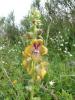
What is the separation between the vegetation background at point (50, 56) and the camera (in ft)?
12.7

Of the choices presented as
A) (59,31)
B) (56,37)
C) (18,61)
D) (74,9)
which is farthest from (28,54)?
(74,9)

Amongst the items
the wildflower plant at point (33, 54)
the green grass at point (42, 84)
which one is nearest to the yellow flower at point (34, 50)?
the wildflower plant at point (33, 54)

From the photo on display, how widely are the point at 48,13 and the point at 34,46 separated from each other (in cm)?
946

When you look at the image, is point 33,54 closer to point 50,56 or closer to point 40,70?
point 40,70

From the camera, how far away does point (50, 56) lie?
725cm

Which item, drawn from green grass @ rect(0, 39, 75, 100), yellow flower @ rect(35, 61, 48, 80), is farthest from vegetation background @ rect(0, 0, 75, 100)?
yellow flower @ rect(35, 61, 48, 80)

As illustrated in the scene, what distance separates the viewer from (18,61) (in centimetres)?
587

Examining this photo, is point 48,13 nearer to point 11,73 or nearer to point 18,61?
point 18,61

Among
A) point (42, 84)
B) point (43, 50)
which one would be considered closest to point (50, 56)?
point (42, 84)

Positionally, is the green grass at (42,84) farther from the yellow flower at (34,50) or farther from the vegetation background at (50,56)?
the yellow flower at (34,50)

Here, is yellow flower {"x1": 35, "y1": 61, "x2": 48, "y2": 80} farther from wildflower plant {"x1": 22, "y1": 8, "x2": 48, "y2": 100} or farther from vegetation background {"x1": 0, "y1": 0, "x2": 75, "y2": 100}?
vegetation background {"x1": 0, "y1": 0, "x2": 75, "y2": 100}

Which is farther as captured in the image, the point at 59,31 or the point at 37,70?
the point at 59,31

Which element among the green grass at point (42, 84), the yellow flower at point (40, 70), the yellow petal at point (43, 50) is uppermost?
the yellow petal at point (43, 50)

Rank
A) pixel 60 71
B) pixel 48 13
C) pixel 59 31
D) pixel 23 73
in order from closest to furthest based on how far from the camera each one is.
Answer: pixel 23 73 < pixel 60 71 < pixel 59 31 < pixel 48 13
